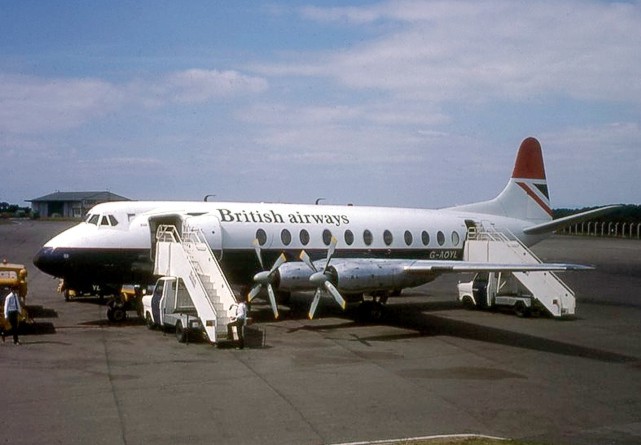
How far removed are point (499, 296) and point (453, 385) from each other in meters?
14.2

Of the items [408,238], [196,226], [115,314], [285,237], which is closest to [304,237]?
[285,237]

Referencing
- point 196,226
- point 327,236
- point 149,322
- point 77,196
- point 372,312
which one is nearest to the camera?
point 149,322

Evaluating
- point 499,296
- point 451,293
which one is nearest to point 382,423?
point 499,296

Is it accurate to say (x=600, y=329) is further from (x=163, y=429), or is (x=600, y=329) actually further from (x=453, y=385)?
(x=163, y=429)

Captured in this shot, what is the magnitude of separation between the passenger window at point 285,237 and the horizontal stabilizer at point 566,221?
473 inches

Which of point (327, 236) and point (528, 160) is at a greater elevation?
point (528, 160)

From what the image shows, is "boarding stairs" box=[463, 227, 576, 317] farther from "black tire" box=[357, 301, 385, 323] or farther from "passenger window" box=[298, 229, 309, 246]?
"passenger window" box=[298, 229, 309, 246]

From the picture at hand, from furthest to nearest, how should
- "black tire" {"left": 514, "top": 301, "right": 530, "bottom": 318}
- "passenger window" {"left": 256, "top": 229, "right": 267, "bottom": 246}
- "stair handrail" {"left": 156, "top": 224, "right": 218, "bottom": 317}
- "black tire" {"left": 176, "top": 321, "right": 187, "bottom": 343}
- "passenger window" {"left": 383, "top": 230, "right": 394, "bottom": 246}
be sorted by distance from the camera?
"passenger window" {"left": 383, "top": 230, "right": 394, "bottom": 246}, "black tire" {"left": 514, "top": 301, "right": 530, "bottom": 318}, "passenger window" {"left": 256, "top": 229, "right": 267, "bottom": 246}, "stair handrail" {"left": 156, "top": 224, "right": 218, "bottom": 317}, "black tire" {"left": 176, "top": 321, "right": 187, "bottom": 343}

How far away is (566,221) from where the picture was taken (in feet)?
101

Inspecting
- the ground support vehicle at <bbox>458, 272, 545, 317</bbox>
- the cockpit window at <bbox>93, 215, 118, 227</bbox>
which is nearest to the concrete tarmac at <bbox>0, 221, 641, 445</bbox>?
the ground support vehicle at <bbox>458, 272, 545, 317</bbox>

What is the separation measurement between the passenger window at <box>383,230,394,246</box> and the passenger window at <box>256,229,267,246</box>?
5384 millimetres

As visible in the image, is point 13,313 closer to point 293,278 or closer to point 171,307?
point 171,307

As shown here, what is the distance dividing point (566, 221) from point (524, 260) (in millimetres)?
4107

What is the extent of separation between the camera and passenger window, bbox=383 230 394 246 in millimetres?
28234
